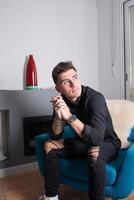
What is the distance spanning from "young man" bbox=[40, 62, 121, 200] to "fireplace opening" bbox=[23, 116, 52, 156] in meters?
0.85

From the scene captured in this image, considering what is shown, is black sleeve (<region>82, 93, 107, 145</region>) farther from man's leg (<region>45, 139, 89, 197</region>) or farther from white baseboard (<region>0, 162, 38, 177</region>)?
white baseboard (<region>0, 162, 38, 177</region>)

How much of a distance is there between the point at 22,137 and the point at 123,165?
127 centimetres

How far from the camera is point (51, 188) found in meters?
1.52

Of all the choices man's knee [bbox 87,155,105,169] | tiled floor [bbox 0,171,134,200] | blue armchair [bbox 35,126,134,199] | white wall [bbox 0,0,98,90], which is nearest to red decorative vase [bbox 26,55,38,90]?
white wall [bbox 0,0,98,90]

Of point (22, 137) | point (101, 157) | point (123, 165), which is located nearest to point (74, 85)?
point (101, 157)

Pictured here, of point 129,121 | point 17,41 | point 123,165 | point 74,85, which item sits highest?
point 17,41

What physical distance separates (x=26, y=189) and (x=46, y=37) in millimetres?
1717

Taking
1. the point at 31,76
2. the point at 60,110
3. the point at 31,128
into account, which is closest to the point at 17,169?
the point at 31,128

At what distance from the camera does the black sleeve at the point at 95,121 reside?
138 centimetres

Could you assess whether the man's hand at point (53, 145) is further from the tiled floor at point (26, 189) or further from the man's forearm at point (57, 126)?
the tiled floor at point (26, 189)

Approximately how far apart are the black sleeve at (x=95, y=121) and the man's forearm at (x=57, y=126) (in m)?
0.20

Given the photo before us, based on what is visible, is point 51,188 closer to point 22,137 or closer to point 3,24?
point 22,137

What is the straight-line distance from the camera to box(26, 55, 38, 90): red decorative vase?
100 inches

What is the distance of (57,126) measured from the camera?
160cm
